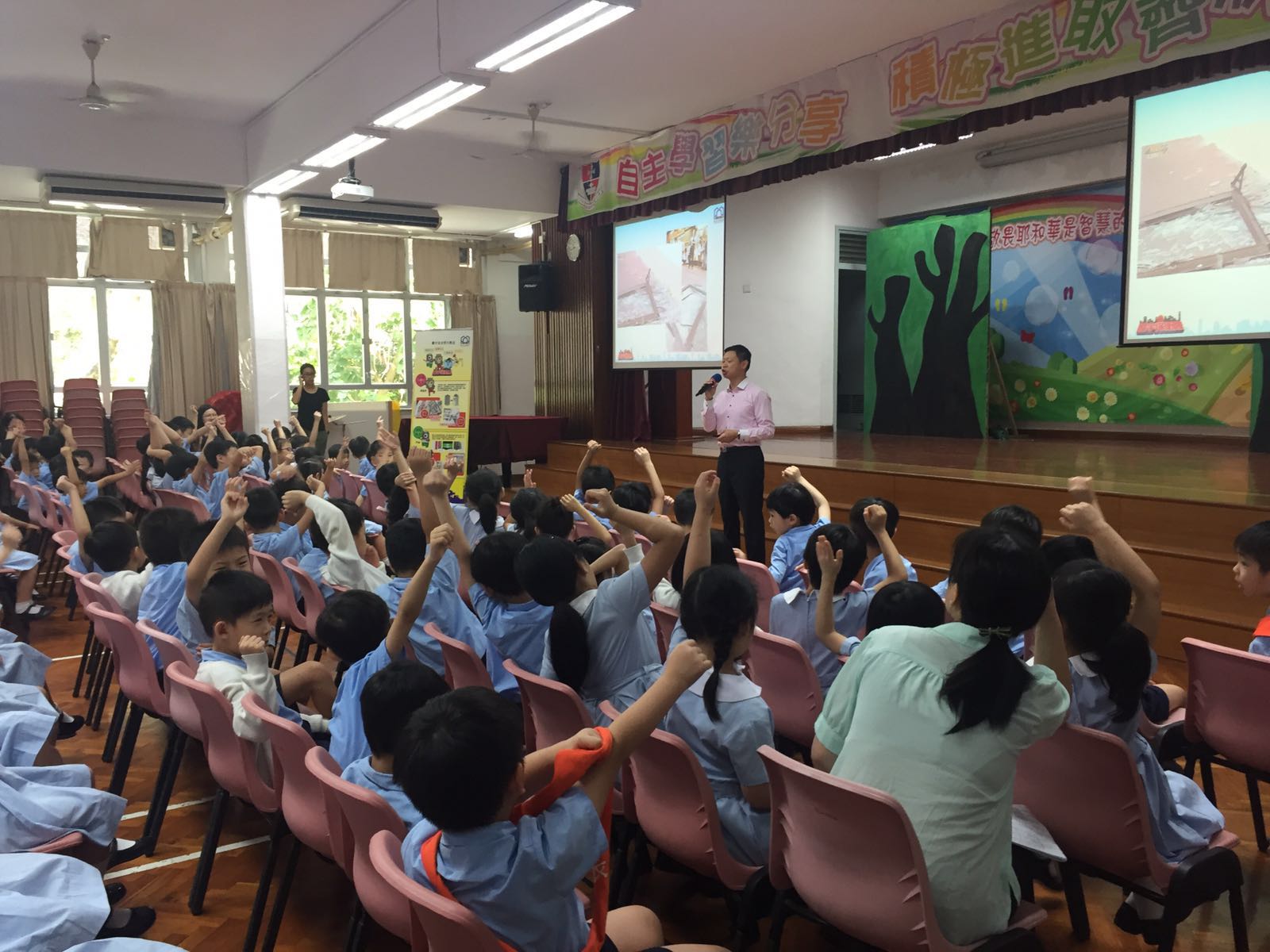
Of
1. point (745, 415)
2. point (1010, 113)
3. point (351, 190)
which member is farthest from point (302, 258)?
point (1010, 113)

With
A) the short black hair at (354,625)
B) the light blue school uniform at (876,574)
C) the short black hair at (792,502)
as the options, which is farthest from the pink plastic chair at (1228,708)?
the short black hair at (354,625)

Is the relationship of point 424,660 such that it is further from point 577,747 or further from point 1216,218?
point 1216,218

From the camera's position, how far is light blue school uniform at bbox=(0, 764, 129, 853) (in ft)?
6.10

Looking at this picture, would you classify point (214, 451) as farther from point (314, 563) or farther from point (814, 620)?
point (814, 620)

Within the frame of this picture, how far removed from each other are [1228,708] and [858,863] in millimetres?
1312

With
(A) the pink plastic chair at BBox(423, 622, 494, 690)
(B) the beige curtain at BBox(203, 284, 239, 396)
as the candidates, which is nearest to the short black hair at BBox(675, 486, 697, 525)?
(A) the pink plastic chair at BBox(423, 622, 494, 690)

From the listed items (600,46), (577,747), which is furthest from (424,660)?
(600,46)

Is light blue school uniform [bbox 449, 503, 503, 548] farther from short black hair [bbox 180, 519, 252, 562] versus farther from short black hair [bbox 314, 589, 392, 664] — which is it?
short black hair [bbox 314, 589, 392, 664]

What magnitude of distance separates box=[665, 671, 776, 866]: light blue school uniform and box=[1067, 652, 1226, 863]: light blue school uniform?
62 cm

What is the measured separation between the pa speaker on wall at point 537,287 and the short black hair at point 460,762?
8.59 metres

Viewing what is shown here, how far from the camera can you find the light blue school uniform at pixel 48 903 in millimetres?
1212

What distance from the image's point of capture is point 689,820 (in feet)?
6.04

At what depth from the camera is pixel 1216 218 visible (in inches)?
177

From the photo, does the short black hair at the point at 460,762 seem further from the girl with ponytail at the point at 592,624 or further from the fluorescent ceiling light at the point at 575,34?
the fluorescent ceiling light at the point at 575,34
